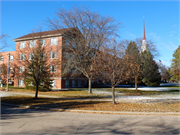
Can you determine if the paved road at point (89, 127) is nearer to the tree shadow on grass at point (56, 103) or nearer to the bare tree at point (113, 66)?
the tree shadow on grass at point (56, 103)

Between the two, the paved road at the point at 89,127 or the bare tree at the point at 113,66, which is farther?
the bare tree at the point at 113,66

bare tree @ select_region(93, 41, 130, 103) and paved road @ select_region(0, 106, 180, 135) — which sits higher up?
bare tree @ select_region(93, 41, 130, 103)

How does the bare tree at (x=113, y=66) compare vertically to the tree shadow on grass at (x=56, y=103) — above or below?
above

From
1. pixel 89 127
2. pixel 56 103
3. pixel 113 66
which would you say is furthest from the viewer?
pixel 56 103

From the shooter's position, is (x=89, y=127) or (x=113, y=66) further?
(x=113, y=66)

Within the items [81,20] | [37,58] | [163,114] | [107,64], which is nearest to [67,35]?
[81,20]

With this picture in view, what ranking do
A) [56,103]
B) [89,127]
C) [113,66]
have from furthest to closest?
[56,103], [113,66], [89,127]

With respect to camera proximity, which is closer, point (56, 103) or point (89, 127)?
point (89, 127)

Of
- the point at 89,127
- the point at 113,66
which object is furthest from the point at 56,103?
the point at 89,127

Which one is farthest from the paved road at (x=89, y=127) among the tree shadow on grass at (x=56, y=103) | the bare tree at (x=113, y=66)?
the bare tree at (x=113, y=66)

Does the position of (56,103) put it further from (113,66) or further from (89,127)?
(89,127)

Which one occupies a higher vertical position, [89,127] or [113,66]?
[113,66]

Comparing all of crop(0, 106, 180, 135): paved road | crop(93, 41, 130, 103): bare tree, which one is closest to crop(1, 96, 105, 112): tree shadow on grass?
crop(93, 41, 130, 103): bare tree

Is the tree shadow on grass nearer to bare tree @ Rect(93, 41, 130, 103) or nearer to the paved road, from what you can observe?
bare tree @ Rect(93, 41, 130, 103)
